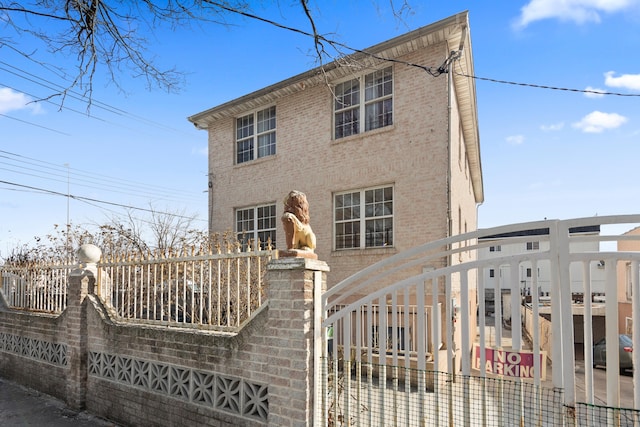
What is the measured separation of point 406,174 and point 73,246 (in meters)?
12.3

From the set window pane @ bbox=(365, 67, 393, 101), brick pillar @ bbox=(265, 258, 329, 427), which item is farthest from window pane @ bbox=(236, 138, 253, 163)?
brick pillar @ bbox=(265, 258, 329, 427)

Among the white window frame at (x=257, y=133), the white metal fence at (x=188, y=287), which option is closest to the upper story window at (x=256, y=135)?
the white window frame at (x=257, y=133)

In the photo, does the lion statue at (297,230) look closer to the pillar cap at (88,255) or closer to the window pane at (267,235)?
the pillar cap at (88,255)

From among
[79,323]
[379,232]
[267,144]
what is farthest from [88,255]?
[267,144]

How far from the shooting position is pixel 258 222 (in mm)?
12734

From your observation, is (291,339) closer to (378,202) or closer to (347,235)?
(378,202)

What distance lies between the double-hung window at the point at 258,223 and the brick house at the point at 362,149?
3 cm

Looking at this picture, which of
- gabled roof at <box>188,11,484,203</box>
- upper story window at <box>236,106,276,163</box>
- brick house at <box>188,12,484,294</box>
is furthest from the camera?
upper story window at <box>236,106,276,163</box>

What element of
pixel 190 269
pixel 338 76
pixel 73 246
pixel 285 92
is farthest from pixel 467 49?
pixel 73 246

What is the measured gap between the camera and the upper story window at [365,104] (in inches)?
412

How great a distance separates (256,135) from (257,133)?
0.07 meters

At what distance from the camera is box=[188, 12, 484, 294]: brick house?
9.47m

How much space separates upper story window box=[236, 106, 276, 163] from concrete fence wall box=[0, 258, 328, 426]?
7.40 meters

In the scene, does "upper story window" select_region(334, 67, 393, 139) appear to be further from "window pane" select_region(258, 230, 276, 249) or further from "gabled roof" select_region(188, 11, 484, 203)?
"window pane" select_region(258, 230, 276, 249)
